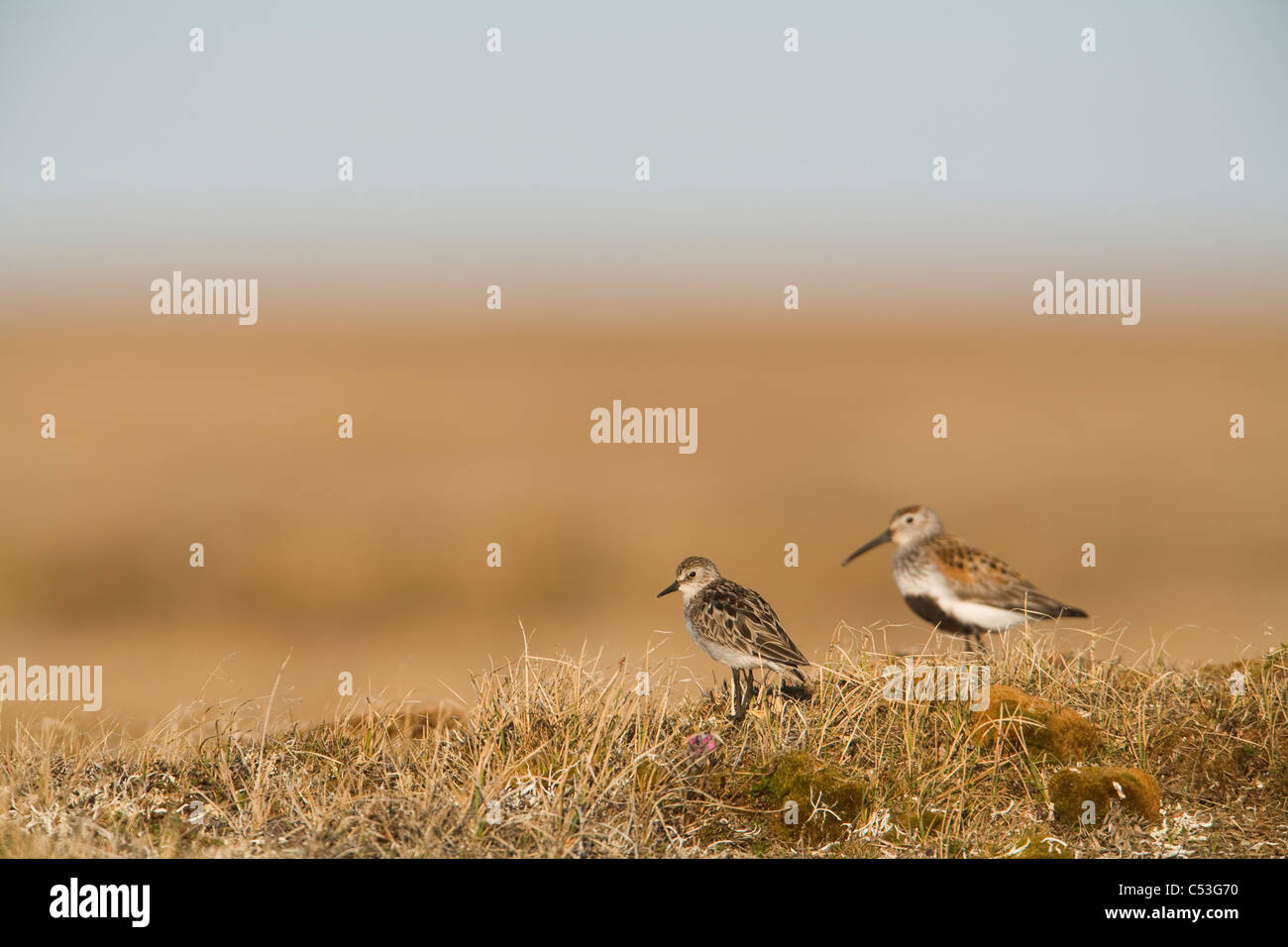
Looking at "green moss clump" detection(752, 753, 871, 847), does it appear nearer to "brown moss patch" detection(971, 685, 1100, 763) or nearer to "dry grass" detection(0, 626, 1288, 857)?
"dry grass" detection(0, 626, 1288, 857)

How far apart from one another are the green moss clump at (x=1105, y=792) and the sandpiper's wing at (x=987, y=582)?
4380mm

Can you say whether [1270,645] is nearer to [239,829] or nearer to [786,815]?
[786,815]

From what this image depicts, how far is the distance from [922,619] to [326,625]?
16342mm

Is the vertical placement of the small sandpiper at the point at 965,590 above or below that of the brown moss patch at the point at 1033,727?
above

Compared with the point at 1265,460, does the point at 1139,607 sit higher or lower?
lower

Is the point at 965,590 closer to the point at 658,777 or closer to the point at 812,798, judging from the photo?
the point at 812,798

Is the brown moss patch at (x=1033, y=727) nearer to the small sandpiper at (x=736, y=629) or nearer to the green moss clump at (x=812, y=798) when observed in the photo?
the green moss clump at (x=812, y=798)

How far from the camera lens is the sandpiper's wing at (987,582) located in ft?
36.9

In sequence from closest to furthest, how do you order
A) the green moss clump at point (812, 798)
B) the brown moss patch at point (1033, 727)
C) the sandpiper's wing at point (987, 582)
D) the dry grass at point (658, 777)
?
1. the dry grass at point (658, 777)
2. the green moss clump at point (812, 798)
3. the brown moss patch at point (1033, 727)
4. the sandpiper's wing at point (987, 582)

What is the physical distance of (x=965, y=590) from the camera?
11.5 meters

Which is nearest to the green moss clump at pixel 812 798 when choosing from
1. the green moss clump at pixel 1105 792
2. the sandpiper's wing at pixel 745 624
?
the green moss clump at pixel 1105 792

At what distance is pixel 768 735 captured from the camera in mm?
7199

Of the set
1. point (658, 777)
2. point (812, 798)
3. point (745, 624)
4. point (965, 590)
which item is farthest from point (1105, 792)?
point (965, 590)

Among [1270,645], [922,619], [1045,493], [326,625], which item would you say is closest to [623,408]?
[1045,493]
